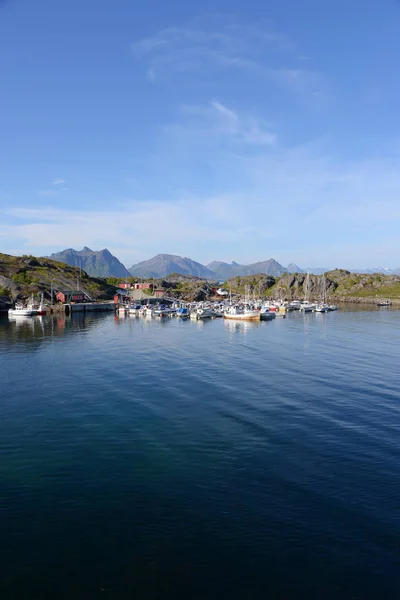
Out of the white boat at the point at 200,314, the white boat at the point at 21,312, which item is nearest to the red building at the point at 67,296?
the white boat at the point at 21,312

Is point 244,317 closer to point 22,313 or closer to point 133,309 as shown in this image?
point 133,309

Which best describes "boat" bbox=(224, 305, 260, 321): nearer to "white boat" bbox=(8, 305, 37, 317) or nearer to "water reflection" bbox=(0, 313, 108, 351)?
"water reflection" bbox=(0, 313, 108, 351)

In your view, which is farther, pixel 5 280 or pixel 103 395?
pixel 5 280

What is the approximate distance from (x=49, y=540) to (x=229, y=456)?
13.6 m

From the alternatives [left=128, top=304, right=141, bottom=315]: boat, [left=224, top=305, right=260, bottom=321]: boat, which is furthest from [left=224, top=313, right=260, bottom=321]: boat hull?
[left=128, top=304, right=141, bottom=315]: boat

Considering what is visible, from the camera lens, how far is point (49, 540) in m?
20.8

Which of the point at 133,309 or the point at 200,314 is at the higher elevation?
the point at 133,309

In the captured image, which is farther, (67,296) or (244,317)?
(67,296)

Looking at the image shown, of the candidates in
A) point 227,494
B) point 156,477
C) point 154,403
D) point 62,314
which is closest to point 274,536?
point 227,494

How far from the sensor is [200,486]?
25.8m

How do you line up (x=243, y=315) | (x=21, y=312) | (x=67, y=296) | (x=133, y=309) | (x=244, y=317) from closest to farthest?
1. (x=244, y=317)
2. (x=243, y=315)
3. (x=21, y=312)
4. (x=133, y=309)
5. (x=67, y=296)

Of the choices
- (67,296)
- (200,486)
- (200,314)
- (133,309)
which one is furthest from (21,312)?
(200,486)

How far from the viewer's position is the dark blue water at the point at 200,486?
60.7ft

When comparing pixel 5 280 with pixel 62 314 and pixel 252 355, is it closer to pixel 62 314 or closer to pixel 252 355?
pixel 62 314
